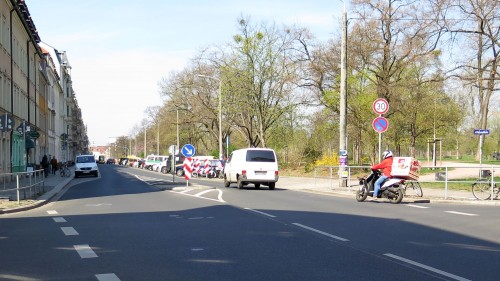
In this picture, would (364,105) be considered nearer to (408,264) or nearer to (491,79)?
(491,79)

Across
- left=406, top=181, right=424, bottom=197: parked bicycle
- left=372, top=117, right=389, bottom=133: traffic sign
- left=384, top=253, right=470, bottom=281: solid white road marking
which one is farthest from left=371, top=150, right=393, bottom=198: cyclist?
left=384, top=253, right=470, bottom=281: solid white road marking

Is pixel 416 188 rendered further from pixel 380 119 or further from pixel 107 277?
pixel 107 277

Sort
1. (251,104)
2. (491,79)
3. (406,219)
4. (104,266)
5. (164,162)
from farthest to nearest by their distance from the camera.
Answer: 1. (164,162)
2. (251,104)
3. (491,79)
4. (406,219)
5. (104,266)

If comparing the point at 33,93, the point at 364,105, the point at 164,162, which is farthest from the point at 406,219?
the point at 164,162

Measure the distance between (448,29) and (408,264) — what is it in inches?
756

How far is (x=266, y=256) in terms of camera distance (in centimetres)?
838

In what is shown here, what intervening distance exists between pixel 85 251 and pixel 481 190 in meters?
15.2

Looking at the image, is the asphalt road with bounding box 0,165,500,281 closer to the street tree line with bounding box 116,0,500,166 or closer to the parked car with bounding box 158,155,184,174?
the street tree line with bounding box 116,0,500,166

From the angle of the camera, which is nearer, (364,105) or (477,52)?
(477,52)

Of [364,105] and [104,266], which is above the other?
[364,105]

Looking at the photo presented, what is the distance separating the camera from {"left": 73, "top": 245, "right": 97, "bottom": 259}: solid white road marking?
852cm

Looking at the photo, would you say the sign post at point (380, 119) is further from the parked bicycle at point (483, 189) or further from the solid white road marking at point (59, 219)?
the solid white road marking at point (59, 219)

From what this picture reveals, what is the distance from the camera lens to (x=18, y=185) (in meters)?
18.7

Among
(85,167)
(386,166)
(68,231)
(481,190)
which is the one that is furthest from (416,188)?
(85,167)
